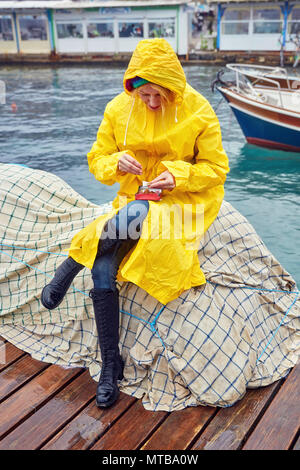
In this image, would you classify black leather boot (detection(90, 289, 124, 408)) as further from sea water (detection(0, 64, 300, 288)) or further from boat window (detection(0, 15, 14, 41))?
boat window (detection(0, 15, 14, 41))

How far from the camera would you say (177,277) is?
7.25 feet

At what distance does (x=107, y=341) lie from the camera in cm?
228

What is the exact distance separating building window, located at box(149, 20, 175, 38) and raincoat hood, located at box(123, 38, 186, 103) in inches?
844

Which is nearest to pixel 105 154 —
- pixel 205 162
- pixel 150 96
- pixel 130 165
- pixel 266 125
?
pixel 130 165

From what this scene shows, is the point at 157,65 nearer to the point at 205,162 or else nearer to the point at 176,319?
the point at 205,162

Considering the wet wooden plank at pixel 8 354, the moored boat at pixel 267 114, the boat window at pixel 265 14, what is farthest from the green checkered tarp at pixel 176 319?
the boat window at pixel 265 14

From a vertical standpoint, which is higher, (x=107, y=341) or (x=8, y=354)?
(x=107, y=341)

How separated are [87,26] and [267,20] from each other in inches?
333

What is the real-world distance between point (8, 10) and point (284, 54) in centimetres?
1340

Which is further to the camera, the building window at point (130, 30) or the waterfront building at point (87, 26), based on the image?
the building window at point (130, 30)

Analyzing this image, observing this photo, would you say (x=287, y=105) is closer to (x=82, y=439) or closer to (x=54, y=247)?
(x=54, y=247)

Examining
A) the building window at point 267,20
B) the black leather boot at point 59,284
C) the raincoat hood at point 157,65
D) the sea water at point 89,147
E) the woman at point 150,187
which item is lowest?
the sea water at point 89,147

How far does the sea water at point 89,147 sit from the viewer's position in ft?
20.8

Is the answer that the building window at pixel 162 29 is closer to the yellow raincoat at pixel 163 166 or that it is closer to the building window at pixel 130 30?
the building window at pixel 130 30
